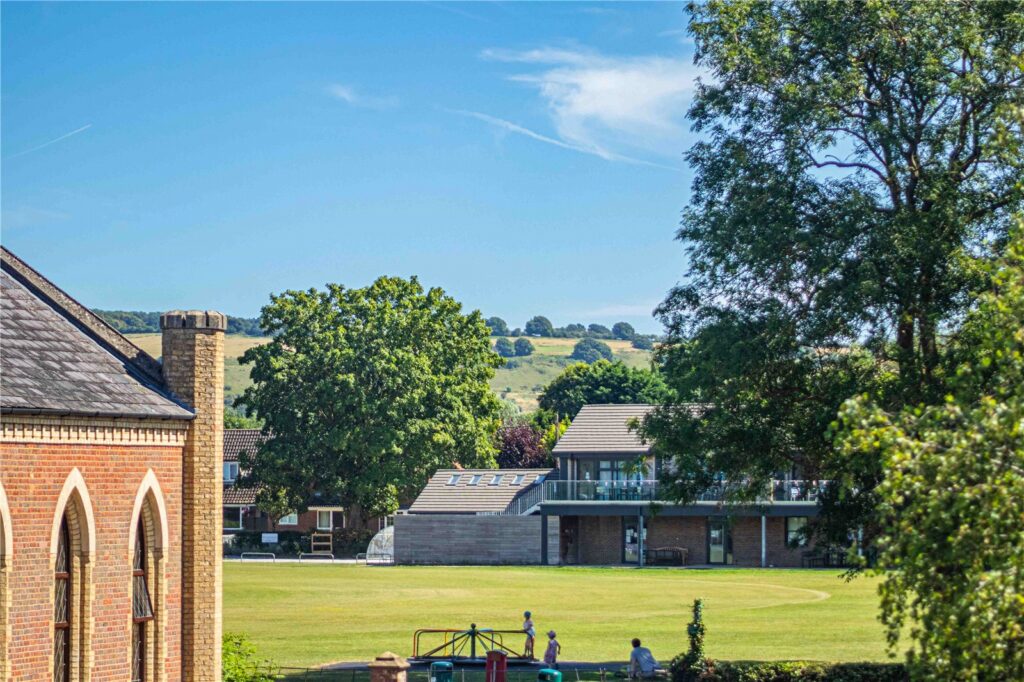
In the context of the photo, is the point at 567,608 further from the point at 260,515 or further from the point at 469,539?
the point at 260,515

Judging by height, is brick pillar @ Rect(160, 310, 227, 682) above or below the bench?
above

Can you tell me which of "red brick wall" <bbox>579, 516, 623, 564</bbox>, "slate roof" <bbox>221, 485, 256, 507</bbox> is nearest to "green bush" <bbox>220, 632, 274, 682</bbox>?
"red brick wall" <bbox>579, 516, 623, 564</bbox>

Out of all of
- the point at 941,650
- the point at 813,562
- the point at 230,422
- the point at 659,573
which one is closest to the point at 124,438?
the point at 941,650

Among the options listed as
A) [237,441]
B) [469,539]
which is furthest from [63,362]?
[237,441]

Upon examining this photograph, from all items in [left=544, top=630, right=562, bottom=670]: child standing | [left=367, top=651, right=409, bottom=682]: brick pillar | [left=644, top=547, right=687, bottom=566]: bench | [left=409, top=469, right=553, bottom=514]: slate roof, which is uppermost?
[left=409, top=469, right=553, bottom=514]: slate roof

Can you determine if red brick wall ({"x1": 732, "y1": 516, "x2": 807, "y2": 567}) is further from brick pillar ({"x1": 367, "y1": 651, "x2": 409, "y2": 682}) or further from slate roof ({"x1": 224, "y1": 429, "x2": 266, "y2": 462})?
brick pillar ({"x1": 367, "y1": 651, "x2": 409, "y2": 682})

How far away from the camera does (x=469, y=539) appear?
65.6 m

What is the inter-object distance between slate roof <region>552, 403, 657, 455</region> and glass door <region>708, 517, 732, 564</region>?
14.7 feet

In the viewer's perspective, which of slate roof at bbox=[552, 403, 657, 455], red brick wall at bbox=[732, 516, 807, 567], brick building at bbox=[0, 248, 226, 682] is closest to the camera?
brick building at bbox=[0, 248, 226, 682]

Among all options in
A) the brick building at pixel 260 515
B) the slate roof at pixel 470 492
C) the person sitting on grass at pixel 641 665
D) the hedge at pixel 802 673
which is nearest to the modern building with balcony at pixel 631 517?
the slate roof at pixel 470 492

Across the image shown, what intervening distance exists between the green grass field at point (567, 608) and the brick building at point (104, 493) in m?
8.38

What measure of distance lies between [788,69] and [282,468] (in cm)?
5053

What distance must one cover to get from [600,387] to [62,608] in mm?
97887

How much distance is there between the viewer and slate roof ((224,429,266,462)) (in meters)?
94.9
